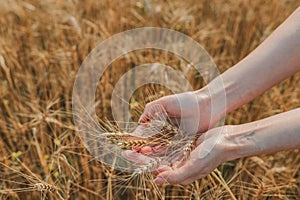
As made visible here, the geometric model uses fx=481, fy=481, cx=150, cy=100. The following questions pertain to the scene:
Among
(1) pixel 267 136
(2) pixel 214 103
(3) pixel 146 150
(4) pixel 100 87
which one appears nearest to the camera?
(1) pixel 267 136

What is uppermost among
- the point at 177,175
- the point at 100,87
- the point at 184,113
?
the point at 100,87

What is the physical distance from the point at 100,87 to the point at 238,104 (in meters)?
0.49

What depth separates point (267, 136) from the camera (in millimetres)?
1007

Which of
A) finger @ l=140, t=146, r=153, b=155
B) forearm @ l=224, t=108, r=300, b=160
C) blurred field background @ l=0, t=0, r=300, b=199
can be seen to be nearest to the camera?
forearm @ l=224, t=108, r=300, b=160

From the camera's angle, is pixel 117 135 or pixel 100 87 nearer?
pixel 117 135

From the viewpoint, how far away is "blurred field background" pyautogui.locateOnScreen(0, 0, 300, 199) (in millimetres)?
1248

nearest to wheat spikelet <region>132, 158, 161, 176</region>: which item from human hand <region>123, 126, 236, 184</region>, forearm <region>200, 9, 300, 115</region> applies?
human hand <region>123, 126, 236, 184</region>

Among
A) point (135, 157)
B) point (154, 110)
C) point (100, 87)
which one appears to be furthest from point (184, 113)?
point (100, 87)

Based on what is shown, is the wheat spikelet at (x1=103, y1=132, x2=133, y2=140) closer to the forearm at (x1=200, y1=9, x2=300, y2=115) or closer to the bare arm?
the bare arm

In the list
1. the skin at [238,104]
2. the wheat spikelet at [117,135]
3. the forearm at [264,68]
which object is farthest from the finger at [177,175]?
the forearm at [264,68]

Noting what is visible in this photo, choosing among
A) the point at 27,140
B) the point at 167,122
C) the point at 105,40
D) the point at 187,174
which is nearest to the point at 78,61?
the point at 105,40

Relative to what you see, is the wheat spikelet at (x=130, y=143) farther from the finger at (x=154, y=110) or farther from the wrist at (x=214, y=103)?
the wrist at (x=214, y=103)

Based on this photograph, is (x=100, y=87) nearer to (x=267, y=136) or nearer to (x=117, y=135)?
(x=117, y=135)

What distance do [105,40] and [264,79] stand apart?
73 cm
